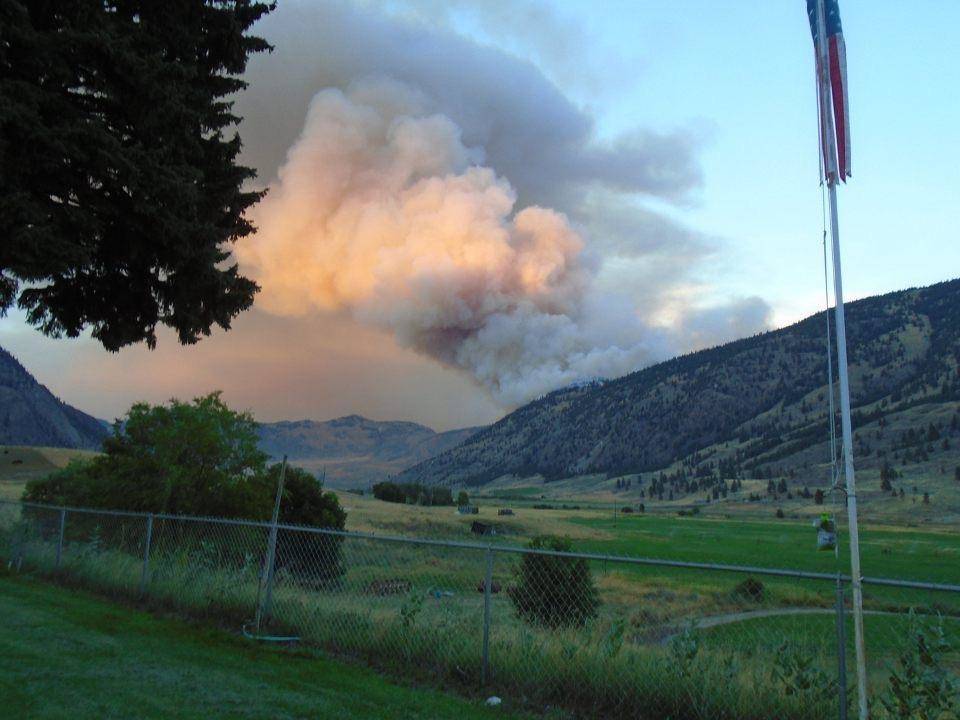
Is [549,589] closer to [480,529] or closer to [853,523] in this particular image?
[853,523]

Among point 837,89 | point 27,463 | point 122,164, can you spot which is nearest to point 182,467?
point 122,164

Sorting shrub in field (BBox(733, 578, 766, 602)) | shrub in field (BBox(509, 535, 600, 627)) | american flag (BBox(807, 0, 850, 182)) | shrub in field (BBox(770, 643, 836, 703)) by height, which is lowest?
shrub in field (BBox(733, 578, 766, 602))

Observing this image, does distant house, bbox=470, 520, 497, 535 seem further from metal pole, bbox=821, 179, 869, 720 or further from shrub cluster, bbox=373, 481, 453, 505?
metal pole, bbox=821, 179, 869, 720

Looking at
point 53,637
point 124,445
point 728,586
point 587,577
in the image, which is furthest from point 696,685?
point 728,586

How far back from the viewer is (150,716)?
6.85 m

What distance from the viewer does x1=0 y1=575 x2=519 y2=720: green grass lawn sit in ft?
23.4

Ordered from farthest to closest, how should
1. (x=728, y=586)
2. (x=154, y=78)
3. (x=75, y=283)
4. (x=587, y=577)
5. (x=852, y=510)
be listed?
1. (x=728, y=586)
2. (x=587, y=577)
3. (x=75, y=283)
4. (x=154, y=78)
5. (x=852, y=510)

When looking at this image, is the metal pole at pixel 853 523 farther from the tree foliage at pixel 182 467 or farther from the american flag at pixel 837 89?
the tree foliage at pixel 182 467

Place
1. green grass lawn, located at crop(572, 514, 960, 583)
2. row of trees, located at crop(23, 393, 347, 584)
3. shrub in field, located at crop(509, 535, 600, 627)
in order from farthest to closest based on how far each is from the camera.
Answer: green grass lawn, located at crop(572, 514, 960, 583)
row of trees, located at crop(23, 393, 347, 584)
shrub in field, located at crop(509, 535, 600, 627)

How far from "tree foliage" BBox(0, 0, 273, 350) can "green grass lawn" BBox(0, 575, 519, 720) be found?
5407mm

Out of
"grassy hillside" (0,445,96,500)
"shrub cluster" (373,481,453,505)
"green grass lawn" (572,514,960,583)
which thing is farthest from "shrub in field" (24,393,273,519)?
"shrub cluster" (373,481,453,505)

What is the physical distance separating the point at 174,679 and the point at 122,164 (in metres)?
7.86

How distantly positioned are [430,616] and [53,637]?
15.4 feet

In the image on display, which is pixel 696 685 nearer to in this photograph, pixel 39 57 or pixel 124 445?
pixel 39 57
